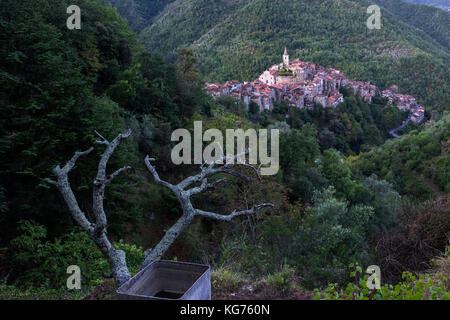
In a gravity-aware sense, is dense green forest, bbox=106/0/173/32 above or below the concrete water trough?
above

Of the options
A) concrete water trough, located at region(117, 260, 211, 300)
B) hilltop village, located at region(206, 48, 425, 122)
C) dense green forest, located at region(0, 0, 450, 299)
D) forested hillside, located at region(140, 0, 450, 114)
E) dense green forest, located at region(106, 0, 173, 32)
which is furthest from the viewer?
dense green forest, located at region(106, 0, 173, 32)

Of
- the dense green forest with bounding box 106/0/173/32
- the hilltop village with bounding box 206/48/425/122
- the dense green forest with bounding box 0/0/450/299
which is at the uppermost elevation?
the dense green forest with bounding box 106/0/173/32

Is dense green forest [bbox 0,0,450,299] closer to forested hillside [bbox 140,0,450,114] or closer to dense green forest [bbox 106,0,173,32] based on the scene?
forested hillside [bbox 140,0,450,114]

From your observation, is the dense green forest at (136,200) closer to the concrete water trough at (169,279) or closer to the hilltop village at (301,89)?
the concrete water trough at (169,279)

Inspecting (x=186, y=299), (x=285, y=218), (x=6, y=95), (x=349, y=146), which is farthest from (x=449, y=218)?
(x=349, y=146)

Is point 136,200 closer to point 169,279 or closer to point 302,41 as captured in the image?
point 169,279

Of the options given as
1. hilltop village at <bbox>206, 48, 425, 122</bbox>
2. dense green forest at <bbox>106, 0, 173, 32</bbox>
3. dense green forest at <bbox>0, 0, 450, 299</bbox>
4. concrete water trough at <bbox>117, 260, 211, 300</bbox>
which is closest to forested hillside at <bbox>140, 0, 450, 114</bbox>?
dense green forest at <bbox>106, 0, 173, 32</bbox>

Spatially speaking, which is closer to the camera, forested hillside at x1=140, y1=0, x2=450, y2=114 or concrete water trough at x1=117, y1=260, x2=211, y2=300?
concrete water trough at x1=117, y1=260, x2=211, y2=300
